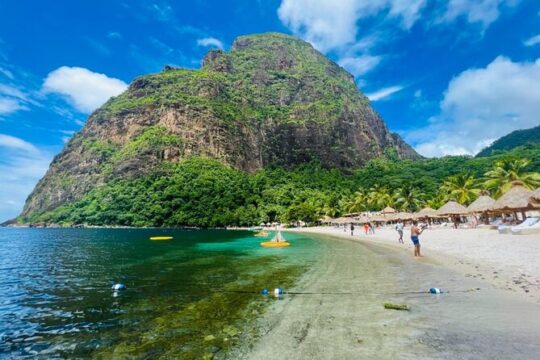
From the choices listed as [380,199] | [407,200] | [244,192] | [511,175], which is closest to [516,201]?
[511,175]

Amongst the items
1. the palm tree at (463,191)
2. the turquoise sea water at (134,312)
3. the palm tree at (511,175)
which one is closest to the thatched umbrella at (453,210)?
the palm tree at (511,175)

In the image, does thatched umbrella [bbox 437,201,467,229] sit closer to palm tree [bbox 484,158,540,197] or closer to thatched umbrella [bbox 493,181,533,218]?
palm tree [bbox 484,158,540,197]

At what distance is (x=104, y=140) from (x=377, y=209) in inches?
6034

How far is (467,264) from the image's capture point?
17.8 meters

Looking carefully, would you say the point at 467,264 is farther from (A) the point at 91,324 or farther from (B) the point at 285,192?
(B) the point at 285,192

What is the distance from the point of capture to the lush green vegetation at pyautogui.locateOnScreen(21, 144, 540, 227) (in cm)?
11219

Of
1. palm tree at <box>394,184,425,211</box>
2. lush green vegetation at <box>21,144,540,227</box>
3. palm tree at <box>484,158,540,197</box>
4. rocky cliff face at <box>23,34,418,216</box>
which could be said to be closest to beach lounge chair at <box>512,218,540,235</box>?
palm tree at <box>484,158,540,197</box>

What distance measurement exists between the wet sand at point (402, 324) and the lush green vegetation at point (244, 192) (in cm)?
8524

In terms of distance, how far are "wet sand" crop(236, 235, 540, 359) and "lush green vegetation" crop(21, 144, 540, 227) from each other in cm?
8524

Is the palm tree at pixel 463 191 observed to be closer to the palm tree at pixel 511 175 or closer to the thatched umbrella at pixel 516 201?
the palm tree at pixel 511 175

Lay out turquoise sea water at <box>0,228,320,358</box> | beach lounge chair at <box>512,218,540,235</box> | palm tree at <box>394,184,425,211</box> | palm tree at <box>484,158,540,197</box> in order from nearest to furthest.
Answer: turquoise sea water at <box>0,228,320,358</box>, beach lounge chair at <box>512,218,540,235</box>, palm tree at <box>484,158,540,197</box>, palm tree at <box>394,184,425,211</box>

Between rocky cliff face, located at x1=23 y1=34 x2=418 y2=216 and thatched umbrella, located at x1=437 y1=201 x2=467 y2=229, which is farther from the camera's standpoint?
rocky cliff face, located at x1=23 y1=34 x2=418 y2=216

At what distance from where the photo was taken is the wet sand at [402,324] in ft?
21.9

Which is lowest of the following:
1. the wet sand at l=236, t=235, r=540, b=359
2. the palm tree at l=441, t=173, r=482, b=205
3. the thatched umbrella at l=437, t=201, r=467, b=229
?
the wet sand at l=236, t=235, r=540, b=359
